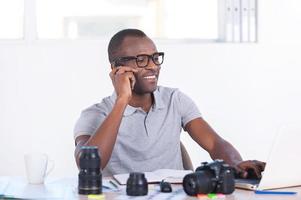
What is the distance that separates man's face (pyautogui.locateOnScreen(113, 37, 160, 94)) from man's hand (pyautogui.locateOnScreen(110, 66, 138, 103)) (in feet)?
0.11

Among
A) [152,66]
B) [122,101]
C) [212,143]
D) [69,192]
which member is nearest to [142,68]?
[152,66]

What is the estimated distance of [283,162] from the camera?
75.9 inches

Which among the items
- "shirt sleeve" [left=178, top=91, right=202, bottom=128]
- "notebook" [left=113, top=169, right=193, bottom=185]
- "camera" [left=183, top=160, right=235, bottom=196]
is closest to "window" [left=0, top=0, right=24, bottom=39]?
"shirt sleeve" [left=178, top=91, right=202, bottom=128]

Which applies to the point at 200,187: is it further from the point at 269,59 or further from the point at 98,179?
the point at 269,59

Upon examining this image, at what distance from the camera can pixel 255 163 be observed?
7.03ft

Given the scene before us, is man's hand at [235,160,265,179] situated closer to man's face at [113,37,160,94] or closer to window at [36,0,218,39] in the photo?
man's face at [113,37,160,94]

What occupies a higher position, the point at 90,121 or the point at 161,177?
the point at 90,121

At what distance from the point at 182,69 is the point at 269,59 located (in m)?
0.61

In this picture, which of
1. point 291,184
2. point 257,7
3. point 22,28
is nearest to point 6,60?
point 22,28

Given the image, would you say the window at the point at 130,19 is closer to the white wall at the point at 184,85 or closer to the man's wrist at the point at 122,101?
the white wall at the point at 184,85

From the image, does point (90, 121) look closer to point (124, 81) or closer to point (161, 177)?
point (124, 81)

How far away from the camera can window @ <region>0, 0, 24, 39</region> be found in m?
3.80

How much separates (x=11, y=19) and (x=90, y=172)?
2191mm

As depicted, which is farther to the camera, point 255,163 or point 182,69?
point 182,69
